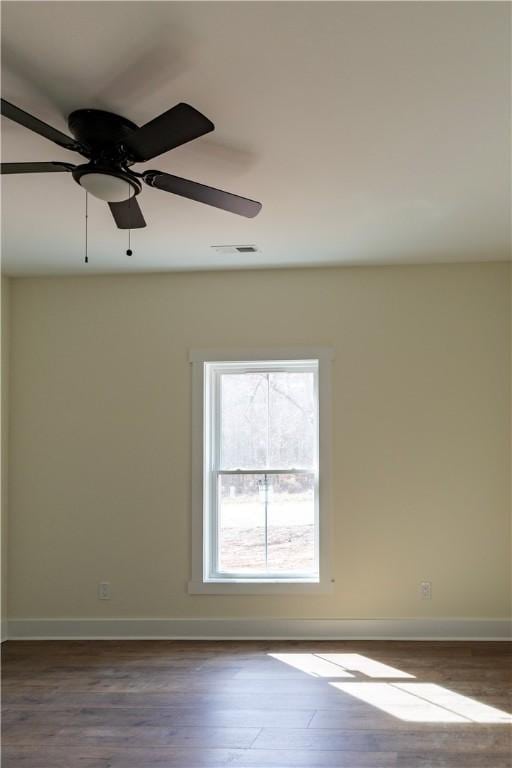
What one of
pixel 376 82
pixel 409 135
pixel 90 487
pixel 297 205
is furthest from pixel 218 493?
pixel 376 82

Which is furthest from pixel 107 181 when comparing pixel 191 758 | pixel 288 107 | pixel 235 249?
pixel 191 758

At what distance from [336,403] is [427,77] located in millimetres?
3289

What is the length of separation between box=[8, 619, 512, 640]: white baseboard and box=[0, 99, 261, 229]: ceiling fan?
11.4ft

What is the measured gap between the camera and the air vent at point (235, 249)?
5.34 m

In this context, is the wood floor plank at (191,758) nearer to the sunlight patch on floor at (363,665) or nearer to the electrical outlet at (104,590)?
the sunlight patch on floor at (363,665)

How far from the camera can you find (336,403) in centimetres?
593

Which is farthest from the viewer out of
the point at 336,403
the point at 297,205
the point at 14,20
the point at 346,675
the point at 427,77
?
the point at 336,403

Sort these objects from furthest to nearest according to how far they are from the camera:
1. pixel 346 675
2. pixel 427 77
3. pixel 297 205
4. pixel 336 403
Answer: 1. pixel 336 403
2. pixel 346 675
3. pixel 297 205
4. pixel 427 77

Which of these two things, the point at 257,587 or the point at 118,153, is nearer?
the point at 118,153

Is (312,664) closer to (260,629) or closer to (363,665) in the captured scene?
(363,665)

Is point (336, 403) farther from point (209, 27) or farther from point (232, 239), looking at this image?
point (209, 27)

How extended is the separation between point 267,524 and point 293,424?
2.52ft

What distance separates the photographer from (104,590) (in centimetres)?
602

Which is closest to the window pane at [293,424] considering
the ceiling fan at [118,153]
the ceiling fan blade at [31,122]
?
the ceiling fan at [118,153]
